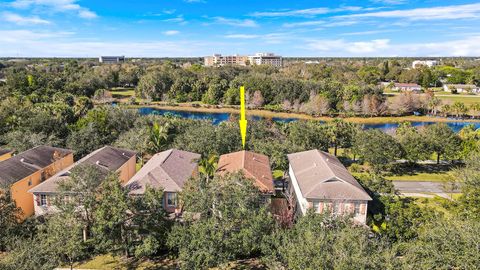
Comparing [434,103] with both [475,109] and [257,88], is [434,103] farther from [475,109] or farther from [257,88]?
[257,88]

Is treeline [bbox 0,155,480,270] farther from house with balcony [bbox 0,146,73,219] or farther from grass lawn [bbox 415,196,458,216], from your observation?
grass lawn [bbox 415,196,458,216]

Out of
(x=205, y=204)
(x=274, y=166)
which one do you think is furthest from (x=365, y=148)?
(x=205, y=204)

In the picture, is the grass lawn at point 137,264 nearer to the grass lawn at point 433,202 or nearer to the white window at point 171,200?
the white window at point 171,200

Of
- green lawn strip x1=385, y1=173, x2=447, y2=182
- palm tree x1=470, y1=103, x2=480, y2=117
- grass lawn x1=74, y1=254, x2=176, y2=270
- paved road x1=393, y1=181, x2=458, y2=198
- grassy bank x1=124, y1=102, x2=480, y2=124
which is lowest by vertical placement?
grass lawn x1=74, y1=254, x2=176, y2=270

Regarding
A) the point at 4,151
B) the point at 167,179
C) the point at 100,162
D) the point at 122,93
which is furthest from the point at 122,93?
the point at 167,179

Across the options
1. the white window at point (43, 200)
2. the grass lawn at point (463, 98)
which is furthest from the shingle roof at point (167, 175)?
the grass lawn at point (463, 98)

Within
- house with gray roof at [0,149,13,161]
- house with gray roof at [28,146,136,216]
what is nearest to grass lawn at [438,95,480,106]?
house with gray roof at [28,146,136,216]

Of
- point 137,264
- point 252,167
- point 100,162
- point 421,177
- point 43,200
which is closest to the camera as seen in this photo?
point 137,264
